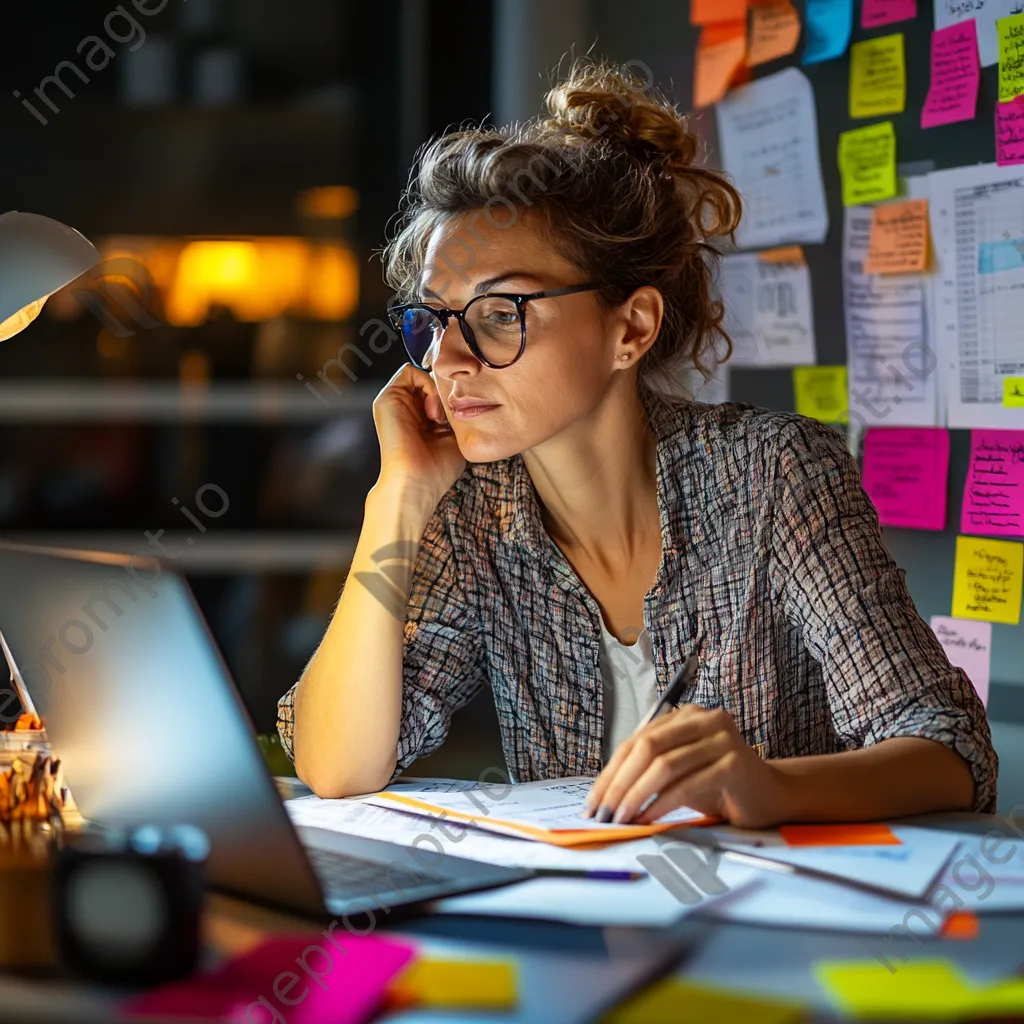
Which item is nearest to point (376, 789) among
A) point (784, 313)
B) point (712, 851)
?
point (712, 851)

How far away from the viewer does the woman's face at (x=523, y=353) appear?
5.25 ft

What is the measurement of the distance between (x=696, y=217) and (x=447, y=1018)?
135 cm

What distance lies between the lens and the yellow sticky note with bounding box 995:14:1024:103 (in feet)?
5.85

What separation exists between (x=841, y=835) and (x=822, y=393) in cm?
119

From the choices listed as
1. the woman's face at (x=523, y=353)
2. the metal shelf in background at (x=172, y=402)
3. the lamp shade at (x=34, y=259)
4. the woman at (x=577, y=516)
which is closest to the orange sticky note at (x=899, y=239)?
the woman at (x=577, y=516)

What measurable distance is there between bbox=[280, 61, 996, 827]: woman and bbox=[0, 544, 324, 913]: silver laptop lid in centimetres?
41

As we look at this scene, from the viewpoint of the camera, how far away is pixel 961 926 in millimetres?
862

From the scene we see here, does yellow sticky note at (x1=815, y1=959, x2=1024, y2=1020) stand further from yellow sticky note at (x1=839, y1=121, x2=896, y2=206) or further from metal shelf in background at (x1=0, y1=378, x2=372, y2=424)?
metal shelf in background at (x1=0, y1=378, x2=372, y2=424)

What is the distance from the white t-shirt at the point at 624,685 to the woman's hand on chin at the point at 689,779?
0.49 meters

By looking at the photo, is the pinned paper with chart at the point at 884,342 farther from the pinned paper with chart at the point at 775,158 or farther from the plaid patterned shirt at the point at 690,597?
the plaid patterned shirt at the point at 690,597

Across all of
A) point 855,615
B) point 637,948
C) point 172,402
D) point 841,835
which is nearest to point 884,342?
point 855,615

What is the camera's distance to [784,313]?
7.34ft

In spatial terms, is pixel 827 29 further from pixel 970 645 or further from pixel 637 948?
pixel 637 948

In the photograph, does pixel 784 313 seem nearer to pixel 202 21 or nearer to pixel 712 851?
pixel 712 851
